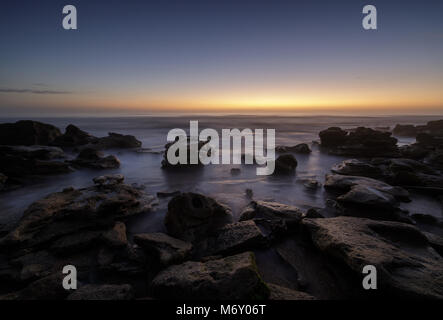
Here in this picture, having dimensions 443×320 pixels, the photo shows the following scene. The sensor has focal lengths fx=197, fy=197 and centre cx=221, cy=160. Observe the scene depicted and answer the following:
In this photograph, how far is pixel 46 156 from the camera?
35.8ft

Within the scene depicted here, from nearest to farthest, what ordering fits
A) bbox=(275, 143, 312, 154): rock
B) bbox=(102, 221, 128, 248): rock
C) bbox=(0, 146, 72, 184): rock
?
bbox=(102, 221, 128, 248): rock < bbox=(0, 146, 72, 184): rock < bbox=(275, 143, 312, 154): rock

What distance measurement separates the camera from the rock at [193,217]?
4.50 m

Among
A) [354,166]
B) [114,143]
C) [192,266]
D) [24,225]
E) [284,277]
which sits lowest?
[284,277]

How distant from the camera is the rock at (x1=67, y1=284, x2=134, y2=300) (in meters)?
2.66

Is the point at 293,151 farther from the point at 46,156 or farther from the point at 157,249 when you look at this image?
the point at 46,156

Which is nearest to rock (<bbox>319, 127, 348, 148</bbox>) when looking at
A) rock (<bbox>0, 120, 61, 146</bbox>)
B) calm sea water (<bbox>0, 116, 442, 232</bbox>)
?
calm sea water (<bbox>0, 116, 442, 232</bbox>)

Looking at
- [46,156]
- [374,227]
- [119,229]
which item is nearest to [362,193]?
[374,227]

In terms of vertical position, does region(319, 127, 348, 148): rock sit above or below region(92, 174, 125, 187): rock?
above

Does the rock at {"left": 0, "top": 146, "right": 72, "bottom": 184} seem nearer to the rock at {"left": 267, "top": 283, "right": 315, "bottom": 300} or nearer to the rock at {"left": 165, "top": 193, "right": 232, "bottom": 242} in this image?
the rock at {"left": 165, "top": 193, "right": 232, "bottom": 242}

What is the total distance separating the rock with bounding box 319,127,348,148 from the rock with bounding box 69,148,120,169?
17.5 metres

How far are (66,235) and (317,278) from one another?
4975mm

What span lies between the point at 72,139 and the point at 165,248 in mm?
18936

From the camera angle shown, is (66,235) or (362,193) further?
(362,193)

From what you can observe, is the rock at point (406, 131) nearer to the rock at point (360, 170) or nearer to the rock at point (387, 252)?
the rock at point (360, 170)
